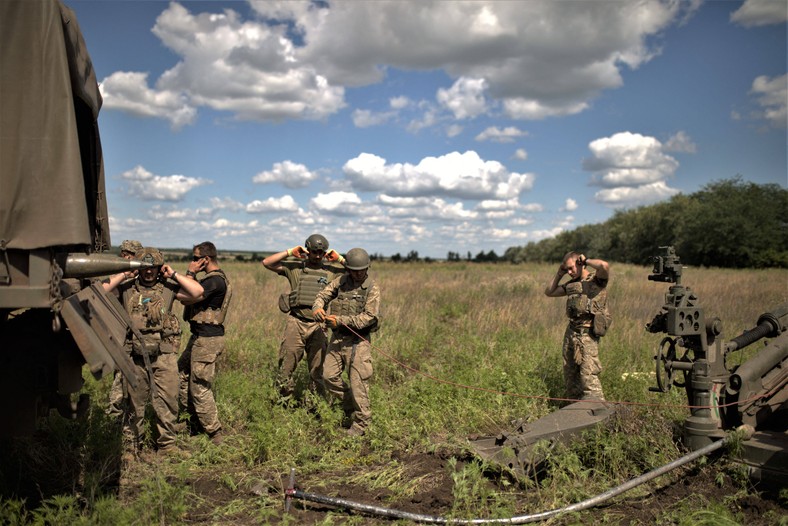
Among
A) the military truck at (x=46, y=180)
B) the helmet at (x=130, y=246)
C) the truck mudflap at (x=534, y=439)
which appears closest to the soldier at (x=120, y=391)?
the helmet at (x=130, y=246)

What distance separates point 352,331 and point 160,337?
78.4 inches

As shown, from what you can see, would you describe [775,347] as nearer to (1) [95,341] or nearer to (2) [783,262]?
(1) [95,341]

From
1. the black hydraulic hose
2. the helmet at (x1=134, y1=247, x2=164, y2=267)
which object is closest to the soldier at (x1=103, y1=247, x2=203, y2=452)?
the helmet at (x1=134, y1=247, x2=164, y2=267)

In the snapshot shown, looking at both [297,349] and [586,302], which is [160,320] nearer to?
[297,349]

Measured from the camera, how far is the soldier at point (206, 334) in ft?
19.8

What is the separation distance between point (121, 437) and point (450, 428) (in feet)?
11.3

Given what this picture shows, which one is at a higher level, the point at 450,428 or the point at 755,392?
the point at 755,392

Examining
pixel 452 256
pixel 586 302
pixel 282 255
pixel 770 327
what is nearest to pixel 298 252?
pixel 282 255

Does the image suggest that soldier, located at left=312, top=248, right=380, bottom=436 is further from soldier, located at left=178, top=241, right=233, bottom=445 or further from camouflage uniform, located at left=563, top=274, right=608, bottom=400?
camouflage uniform, located at left=563, top=274, right=608, bottom=400

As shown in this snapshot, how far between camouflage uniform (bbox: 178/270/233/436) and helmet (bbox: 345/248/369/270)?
54.1 inches

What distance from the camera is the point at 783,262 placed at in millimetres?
38375

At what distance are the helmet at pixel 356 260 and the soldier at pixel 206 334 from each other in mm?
1364

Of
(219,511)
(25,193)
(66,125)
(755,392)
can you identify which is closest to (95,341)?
(25,193)

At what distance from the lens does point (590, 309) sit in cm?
698
